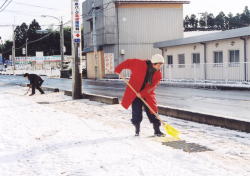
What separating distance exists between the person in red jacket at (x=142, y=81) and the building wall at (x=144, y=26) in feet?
104

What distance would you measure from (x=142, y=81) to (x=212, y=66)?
18068mm

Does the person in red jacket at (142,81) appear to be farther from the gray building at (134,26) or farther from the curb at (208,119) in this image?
the gray building at (134,26)

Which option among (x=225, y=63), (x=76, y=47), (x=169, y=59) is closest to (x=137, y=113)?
(x=76, y=47)

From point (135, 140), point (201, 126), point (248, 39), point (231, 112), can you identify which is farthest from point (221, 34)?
point (135, 140)

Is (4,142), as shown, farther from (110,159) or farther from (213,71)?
(213,71)

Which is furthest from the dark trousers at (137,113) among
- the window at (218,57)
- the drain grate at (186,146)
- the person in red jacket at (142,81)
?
the window at (218,57)

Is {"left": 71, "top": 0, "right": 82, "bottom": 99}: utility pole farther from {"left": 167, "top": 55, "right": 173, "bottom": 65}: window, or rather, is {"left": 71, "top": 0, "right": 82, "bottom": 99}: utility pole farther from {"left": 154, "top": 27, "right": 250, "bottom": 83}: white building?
{"left": 167, "top": 55, "right": 173, "bottom": 65}: window

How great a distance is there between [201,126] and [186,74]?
1813 cm

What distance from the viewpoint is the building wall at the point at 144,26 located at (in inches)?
1560

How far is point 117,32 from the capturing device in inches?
1554

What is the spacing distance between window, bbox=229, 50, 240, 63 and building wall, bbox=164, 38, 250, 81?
18 cm

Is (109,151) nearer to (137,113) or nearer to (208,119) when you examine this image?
(137,113)

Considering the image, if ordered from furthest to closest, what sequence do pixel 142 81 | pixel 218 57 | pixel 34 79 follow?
pixel 218 57 < pixel 34 79 < pixel 142 81

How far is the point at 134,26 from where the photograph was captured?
131 ft
